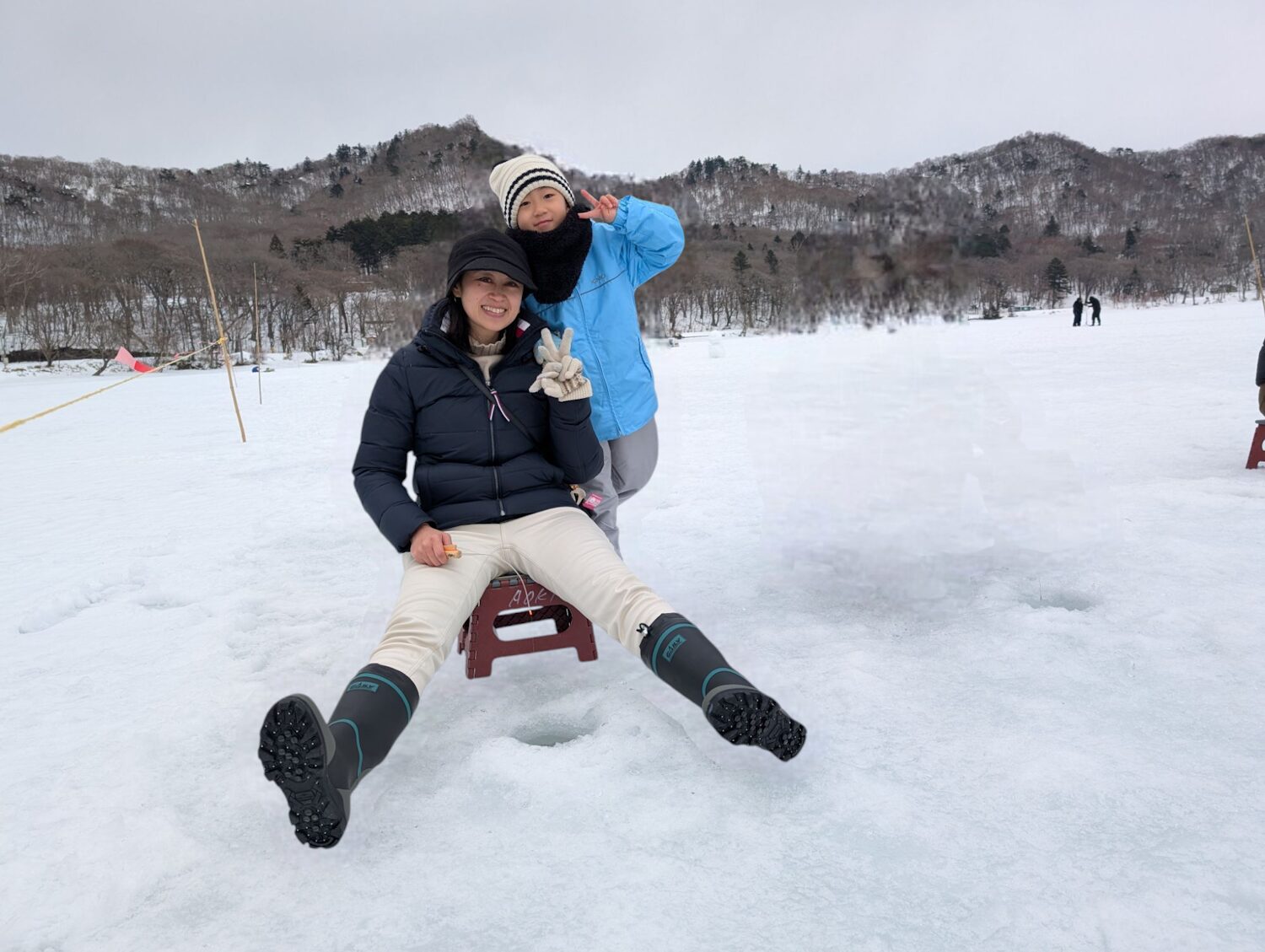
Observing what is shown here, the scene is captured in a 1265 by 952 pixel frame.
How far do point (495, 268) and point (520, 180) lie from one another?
340 millimetres

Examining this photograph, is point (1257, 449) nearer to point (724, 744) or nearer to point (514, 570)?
point (724, 744)

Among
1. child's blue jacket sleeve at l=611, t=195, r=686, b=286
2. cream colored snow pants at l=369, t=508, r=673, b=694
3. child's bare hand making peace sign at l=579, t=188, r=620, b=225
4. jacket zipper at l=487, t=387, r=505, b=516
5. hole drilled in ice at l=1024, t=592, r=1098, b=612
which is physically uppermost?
child's bare hand making peace sign at l=579, t=188, r=620, b=225

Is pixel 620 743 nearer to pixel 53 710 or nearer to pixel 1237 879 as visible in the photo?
pixel 1237 879

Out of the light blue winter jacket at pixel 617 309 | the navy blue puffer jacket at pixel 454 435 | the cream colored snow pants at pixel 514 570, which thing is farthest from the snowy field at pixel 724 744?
the light blue winter jacket at pixel 617 309

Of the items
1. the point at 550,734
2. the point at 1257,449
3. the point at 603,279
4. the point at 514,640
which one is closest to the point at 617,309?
the point at 603,279

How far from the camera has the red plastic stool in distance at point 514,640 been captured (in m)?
2.33

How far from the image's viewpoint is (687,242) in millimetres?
3066

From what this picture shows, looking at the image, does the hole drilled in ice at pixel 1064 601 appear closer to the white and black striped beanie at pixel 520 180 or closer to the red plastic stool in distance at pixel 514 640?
the red plastic stool in distance at pixel 514 640

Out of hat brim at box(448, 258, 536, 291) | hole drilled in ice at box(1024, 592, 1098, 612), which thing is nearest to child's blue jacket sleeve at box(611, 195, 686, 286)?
hat brim at box(448, 258, 536, 291)

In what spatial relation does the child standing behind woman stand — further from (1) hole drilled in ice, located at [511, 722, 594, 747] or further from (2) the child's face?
(1) hole drilled in ice, located at [511, 722, 594, 747]

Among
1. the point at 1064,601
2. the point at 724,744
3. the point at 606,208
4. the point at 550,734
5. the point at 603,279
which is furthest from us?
the point at 1064,601

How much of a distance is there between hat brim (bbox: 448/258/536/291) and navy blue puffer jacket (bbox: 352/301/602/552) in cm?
21

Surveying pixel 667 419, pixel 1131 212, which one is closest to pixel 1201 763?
pixel 667 419

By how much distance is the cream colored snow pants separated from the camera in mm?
1956
